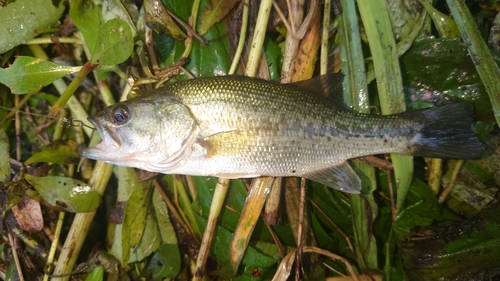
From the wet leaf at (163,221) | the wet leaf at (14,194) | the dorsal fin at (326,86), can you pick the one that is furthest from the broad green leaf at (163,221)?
the dorsal fin at (326,86)

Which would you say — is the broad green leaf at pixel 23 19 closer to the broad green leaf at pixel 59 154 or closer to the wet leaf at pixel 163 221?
the broad green leaf at pixel 59 154

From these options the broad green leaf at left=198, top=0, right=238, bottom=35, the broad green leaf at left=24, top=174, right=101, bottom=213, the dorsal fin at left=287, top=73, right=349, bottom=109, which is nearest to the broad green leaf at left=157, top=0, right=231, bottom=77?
the broad green leaf at left=198, top=0, right=238, bottom=35

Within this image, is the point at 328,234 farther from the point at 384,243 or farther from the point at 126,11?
the point at 126,11

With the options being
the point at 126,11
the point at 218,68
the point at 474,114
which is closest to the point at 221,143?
the point at 218,68

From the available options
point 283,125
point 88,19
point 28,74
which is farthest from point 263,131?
point 28,74

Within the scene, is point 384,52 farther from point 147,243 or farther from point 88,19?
point 147,243

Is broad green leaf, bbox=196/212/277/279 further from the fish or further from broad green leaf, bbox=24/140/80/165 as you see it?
broad green leaf, bbox=24/140/80/165
